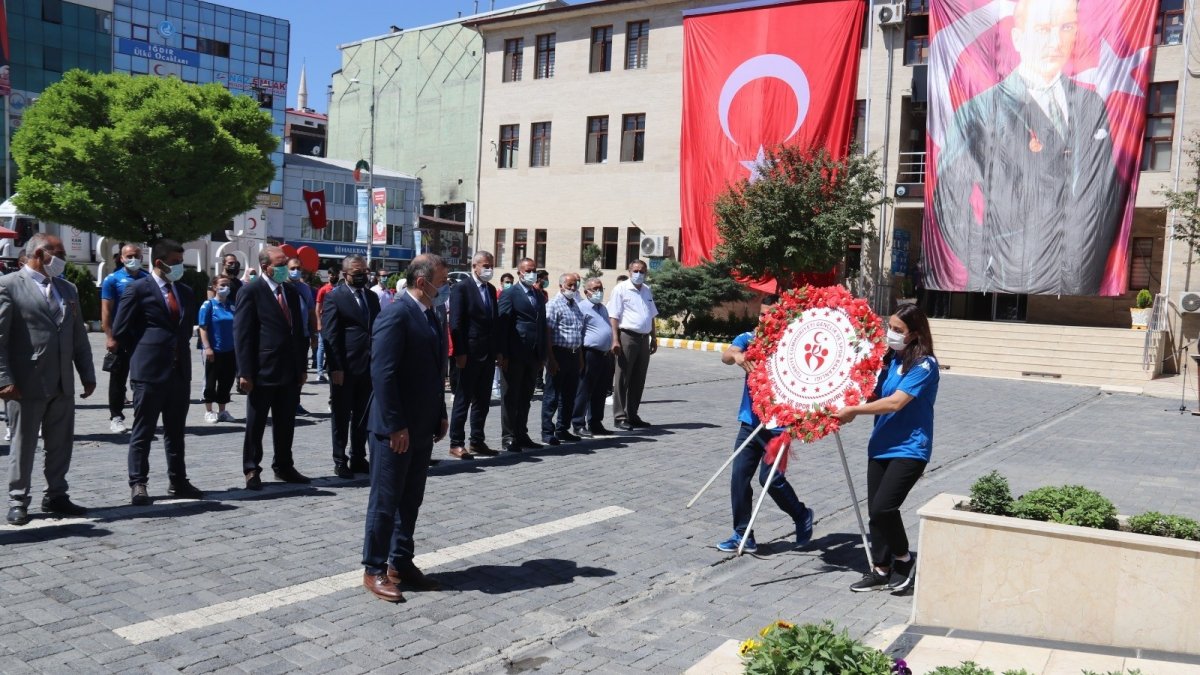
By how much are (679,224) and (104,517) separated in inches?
1238

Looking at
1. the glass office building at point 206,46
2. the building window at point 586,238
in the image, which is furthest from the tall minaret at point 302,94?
the building window at point 586,238

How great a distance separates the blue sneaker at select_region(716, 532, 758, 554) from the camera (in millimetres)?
7297

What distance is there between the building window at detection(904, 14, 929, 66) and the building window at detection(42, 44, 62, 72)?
56948mm

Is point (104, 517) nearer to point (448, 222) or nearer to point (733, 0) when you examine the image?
point (733, 0)

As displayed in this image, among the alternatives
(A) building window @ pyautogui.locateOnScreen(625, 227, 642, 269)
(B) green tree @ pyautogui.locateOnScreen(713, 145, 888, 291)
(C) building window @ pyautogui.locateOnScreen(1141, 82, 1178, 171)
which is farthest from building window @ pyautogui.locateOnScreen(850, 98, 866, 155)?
(A) building window @ pyautogui.locateOnScreen(625, 227, 642, 269)

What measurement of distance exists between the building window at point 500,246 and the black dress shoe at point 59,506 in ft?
118

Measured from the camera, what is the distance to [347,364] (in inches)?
366

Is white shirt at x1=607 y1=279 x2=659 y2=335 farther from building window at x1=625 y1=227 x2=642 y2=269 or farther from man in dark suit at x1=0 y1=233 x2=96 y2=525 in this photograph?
building window at x1=625 y1=227 x2=642 y2=269

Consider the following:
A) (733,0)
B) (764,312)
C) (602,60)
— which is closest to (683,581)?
(764,312)

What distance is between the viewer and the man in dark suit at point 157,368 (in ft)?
25.3

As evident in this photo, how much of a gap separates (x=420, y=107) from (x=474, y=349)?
56.0m

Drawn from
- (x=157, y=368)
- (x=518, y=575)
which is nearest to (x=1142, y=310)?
(x=518, y=575)

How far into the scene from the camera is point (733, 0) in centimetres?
3603

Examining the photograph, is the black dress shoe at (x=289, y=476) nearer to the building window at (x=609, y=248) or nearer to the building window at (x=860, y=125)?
the building window at (x=860, y=125)
